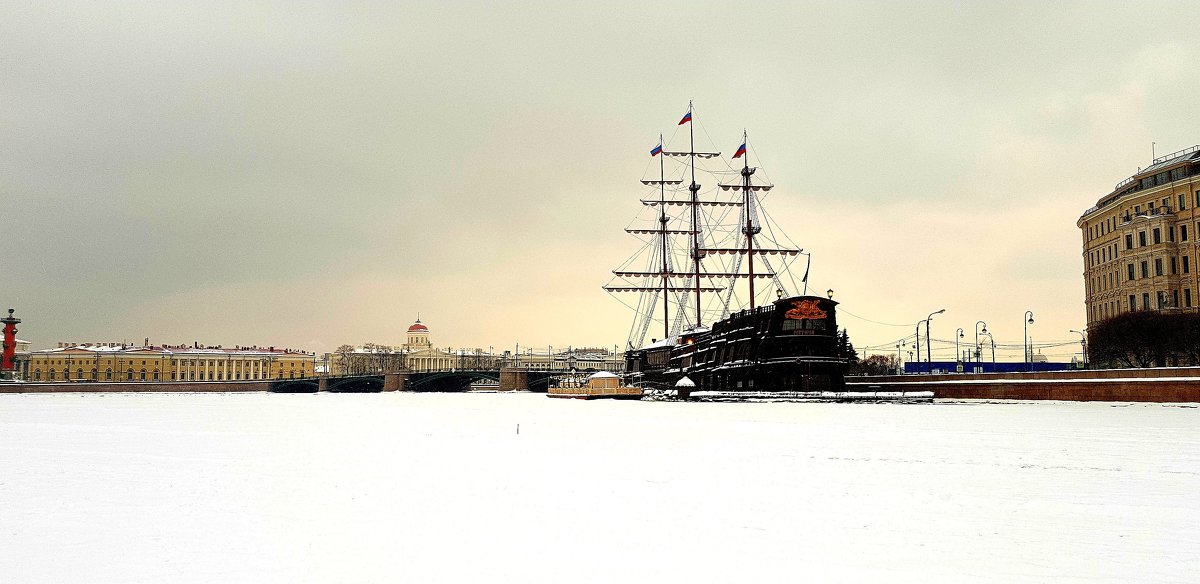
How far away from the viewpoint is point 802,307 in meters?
54.6

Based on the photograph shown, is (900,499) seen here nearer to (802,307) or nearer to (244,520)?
(244,520)

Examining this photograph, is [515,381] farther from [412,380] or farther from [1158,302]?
[1158,302]

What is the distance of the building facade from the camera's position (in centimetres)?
16112

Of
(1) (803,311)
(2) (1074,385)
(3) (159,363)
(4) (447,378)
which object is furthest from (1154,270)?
(3) (159,363)

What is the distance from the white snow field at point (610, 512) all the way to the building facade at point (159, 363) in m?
158

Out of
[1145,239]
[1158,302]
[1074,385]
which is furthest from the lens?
[1145,239]

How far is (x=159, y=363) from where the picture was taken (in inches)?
6609

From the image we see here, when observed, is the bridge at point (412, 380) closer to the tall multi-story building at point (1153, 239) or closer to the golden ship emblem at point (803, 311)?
the tall multi-story building at point (1153, 239)

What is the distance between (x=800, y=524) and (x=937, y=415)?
26.8 metres

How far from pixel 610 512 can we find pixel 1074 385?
42193 mm

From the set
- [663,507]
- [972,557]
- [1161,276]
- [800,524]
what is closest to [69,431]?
[663,507]

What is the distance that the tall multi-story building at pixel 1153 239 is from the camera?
Result: 69250 mm

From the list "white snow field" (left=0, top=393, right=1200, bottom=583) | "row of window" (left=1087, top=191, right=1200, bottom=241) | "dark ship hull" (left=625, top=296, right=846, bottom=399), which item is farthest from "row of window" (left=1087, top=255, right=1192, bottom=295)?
"white snow field" (left=0, top=393, right=1200, bottom=583)

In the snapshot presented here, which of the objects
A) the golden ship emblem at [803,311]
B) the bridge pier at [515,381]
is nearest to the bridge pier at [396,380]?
the bridge pier at [515,381]
